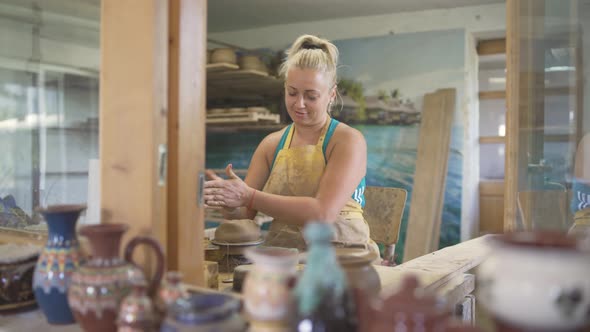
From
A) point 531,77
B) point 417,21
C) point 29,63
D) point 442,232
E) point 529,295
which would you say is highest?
point 417,21

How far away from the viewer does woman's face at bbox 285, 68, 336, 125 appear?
8.01 feet

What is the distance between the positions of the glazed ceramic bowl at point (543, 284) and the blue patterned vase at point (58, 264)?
1110mm

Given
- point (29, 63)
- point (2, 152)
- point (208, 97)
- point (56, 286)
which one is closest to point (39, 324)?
point (56, 286)

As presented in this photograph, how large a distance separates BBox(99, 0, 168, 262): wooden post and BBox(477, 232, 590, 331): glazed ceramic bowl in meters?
0.95

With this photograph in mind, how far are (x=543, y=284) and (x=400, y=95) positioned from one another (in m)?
5.09

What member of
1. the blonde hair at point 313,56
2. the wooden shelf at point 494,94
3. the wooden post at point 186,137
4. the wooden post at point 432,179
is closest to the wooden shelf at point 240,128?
the wooden post at point 432,179

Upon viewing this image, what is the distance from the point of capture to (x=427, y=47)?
18.8ft

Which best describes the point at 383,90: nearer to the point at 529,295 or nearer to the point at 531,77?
the point at 531,77

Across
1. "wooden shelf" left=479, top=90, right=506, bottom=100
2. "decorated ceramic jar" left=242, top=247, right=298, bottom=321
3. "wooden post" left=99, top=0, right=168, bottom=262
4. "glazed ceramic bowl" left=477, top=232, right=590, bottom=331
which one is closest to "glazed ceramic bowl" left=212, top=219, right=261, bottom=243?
"wooden post" left=99, top=0, right=168, bottom=262

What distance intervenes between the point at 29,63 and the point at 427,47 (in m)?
4.24

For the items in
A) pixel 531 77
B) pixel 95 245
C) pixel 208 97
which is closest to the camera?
pixel 95 245

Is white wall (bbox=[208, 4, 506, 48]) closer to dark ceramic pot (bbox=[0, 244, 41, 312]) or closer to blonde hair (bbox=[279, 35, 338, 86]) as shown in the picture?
blonde hair (bbox=[279, 35, 338, 86])

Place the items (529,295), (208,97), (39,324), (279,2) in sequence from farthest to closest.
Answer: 1. (208,97)
2. (279,2)
3. (39,324)
4. (529,295)

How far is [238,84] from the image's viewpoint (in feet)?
20.0
